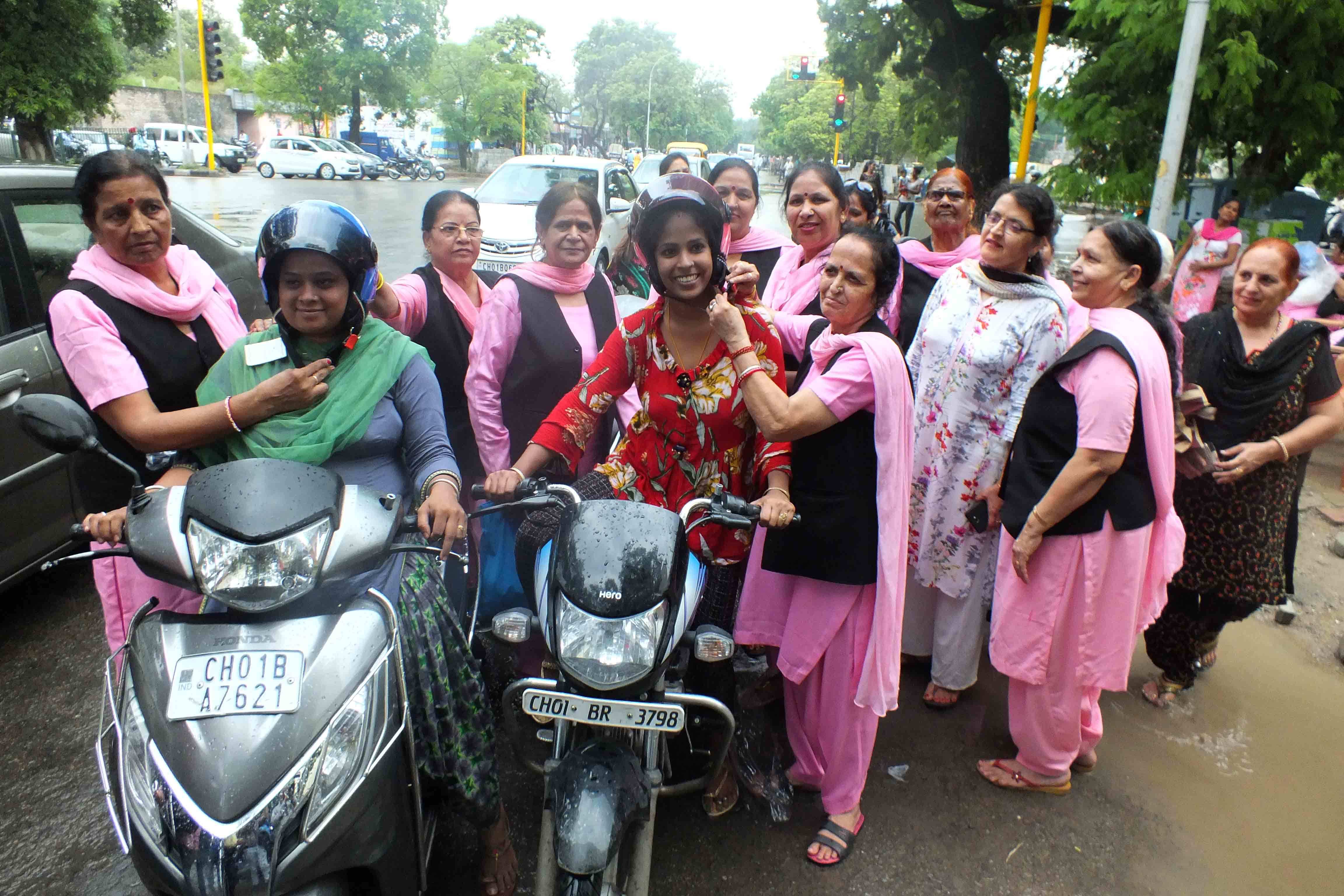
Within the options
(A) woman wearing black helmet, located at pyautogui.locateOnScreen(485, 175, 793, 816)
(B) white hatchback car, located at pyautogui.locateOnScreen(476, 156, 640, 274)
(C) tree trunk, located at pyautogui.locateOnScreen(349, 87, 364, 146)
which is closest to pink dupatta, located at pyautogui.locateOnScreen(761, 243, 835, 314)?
(A) woman wearing black helmet, located at pyautogui.locateOnScreen(485, 175, 793, 816)

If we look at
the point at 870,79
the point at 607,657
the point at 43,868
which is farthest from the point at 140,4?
the point at 607,657

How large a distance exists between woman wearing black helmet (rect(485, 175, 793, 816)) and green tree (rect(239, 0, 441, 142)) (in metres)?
40.5

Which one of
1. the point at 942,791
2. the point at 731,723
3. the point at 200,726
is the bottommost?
the point at 942,791

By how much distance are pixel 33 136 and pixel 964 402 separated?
14.3 meters

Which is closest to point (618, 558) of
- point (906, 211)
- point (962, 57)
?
point (906, 211)

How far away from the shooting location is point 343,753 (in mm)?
1546

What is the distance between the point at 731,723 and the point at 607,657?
15.3 inches

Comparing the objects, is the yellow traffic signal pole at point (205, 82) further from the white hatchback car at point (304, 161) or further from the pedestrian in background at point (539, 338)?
the pedestrian in background at point (539, 338)

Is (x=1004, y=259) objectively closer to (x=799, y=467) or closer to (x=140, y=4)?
(x=799, y=467)

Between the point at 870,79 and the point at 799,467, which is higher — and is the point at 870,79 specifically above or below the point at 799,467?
above

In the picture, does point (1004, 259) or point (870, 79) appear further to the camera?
point (870, 79)

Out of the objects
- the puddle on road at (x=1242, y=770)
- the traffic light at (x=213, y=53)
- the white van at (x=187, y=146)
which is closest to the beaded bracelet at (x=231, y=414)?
the puddle on road at (x=1242, y=770)

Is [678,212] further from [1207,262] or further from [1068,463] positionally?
[1207,262]

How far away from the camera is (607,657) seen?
5.39 ft
